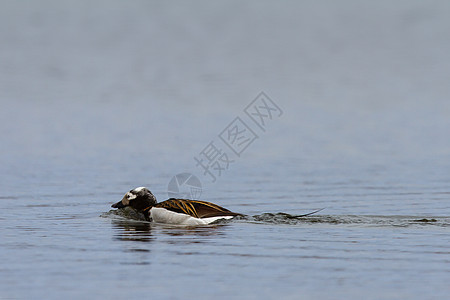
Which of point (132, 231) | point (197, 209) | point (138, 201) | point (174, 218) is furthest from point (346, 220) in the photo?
point (138, 201)

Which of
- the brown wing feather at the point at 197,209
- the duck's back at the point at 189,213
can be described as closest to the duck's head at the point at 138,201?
the duck's back at the point at 189,213

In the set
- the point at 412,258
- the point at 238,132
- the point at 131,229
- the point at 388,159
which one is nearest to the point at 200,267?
the point at 412,258

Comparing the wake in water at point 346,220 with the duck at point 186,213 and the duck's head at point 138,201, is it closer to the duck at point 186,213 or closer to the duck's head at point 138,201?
the duck at point 186,213

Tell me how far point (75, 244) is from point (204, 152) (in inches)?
550

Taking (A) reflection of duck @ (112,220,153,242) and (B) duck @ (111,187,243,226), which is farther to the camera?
(B) duck @ (111,187,243,226)

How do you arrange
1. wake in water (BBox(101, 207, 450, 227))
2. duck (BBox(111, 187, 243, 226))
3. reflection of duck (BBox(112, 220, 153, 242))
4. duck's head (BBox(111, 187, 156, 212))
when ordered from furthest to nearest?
duck's head (BBox(111, 187, 156, 212)), duck (BBox(111, 187, 243, 226)), wake in water (BBox(101, 207, 450, 227)), reflection of duck (BBox(112, 220, 153, 242))

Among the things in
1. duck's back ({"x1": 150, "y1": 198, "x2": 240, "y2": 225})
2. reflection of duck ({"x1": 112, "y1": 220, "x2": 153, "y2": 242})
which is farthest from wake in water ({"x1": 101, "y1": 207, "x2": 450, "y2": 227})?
reflection of duck ({"x1": 112, "y1": 220, "x2": 153, "y2": 242})

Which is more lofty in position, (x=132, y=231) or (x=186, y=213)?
(x=186, y=213)

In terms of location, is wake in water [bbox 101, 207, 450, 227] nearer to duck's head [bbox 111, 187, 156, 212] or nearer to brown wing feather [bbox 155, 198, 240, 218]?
brown wing feather [bbox 155, 198, 240, 218]

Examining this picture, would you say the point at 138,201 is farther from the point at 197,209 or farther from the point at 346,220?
the point at 346,220

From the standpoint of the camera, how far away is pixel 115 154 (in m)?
29.3

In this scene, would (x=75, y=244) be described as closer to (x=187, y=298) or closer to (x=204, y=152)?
(x=187, y=298)

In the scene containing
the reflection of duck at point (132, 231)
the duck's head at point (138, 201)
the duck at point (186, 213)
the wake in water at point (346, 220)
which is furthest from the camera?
the duck's head at point (138, 201)

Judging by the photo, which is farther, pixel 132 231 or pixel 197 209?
pixel 197 209
